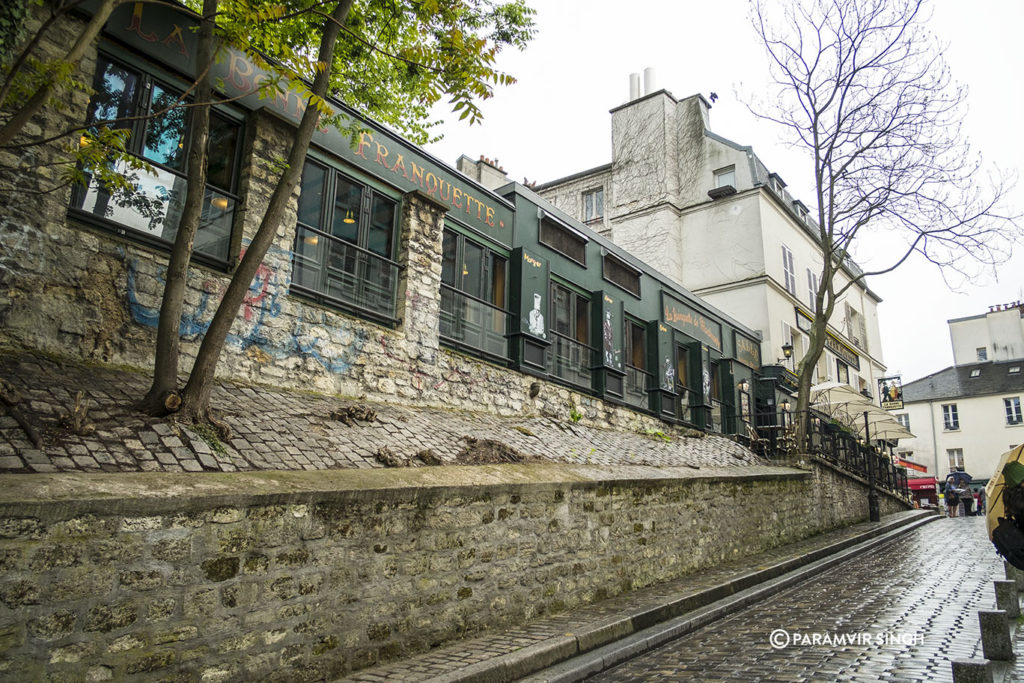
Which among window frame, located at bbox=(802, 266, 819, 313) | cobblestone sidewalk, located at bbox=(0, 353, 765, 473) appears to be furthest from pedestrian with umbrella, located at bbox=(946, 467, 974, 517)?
cobblestone sidewalk, located at bbox=(0, 353, 765, 473)

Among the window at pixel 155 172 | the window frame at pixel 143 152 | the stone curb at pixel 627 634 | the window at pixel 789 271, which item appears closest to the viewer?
the stone curb at pixel 627 634

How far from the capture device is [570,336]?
1393cm

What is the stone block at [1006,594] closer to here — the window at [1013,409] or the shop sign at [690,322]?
the shop sign at [690,322]

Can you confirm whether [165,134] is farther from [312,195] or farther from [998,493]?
[998,493]

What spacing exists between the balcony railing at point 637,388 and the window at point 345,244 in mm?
7803

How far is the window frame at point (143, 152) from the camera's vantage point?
639cm

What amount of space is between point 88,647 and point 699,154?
23814 mm

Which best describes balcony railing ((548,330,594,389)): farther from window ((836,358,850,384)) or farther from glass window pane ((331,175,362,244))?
window ((836,358,850,384))

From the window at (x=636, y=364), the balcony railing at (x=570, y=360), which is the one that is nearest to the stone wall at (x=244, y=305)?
the balcony railing at (x=570, y=360)

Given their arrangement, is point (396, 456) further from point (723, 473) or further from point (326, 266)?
point (723, 473)

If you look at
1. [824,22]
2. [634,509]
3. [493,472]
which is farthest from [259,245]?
[824,22]

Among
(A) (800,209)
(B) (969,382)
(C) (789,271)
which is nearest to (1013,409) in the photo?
(B) (969,382)

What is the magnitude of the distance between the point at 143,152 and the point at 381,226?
11.1 ft

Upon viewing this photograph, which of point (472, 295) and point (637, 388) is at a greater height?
point (472, 295)
